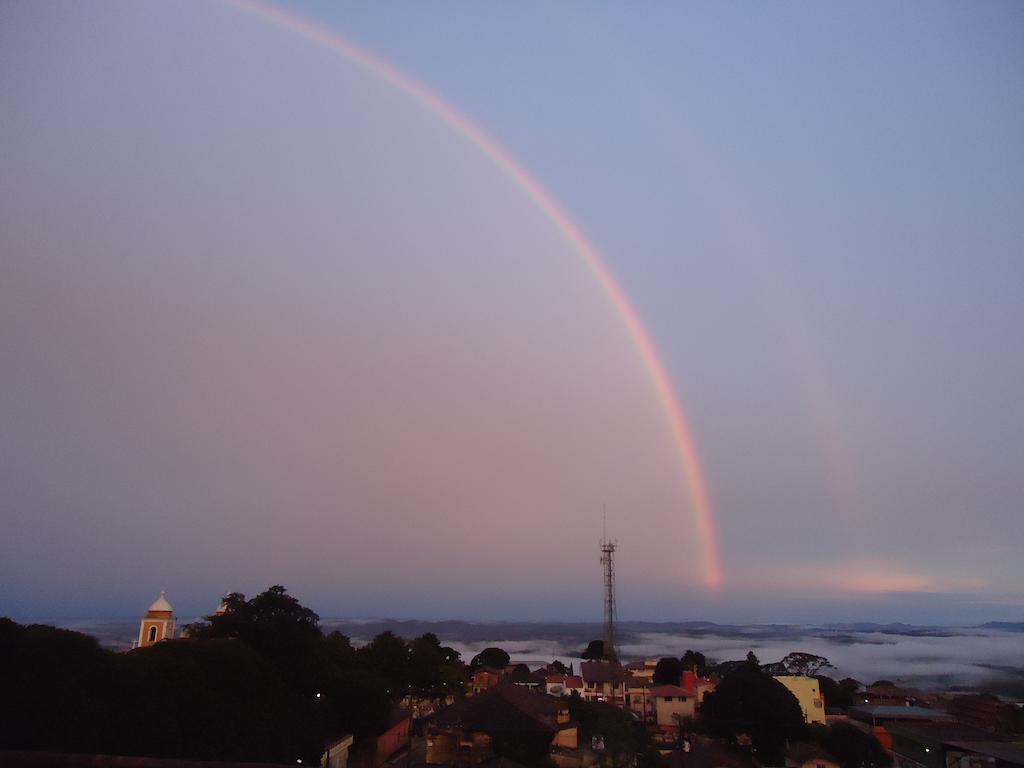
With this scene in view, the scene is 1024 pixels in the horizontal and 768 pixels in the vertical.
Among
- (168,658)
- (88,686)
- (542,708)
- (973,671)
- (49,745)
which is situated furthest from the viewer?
(973,671)

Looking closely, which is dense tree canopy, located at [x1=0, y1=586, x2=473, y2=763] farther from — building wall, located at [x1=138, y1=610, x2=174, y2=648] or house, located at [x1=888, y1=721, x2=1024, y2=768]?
house, located at [x1=888, y1=721, x2=1024, y2=768]

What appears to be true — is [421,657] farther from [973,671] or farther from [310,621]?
[973,671]

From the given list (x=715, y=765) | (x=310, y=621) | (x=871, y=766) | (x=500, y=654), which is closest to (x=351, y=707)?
(x=310, y=621)

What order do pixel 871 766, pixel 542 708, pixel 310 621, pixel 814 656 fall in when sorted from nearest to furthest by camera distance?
pixel 310 621
pixel 871 766
pixel 542 708
pixel 814 656

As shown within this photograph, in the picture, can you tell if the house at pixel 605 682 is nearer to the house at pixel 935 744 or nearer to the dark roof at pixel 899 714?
the dark roof at pixel 899 714

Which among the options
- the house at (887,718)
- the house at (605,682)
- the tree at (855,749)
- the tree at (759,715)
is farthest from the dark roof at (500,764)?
the house at (605,682)

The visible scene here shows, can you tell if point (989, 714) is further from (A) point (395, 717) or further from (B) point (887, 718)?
(A) point (395, 717)

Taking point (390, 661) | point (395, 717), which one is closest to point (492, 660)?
point (390, 661)
